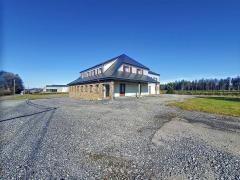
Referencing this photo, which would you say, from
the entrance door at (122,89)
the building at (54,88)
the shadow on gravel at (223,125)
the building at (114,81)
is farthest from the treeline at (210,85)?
the shadow on gravel at (223,125)

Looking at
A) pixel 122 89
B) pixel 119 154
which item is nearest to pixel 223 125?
pixel 119 154

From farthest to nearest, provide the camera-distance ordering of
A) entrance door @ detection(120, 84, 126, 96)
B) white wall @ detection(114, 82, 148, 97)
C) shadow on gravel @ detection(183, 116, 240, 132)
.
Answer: entrance door @ detection(120, 84, 126, 96), white wall @ detection(114, 82, 148, 97), shadow on gravel @ detection(183, 116, 240, 132)

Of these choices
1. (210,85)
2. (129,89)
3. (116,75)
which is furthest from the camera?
(210,85)

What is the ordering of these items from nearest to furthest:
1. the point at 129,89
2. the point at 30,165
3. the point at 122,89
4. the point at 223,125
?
the point at 30,165, the point at 223,125, the point at 122,89, the point at 129,89

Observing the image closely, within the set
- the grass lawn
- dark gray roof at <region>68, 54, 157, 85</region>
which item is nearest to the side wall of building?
dark gray roof at <region>68, 54, 157, 85</region>

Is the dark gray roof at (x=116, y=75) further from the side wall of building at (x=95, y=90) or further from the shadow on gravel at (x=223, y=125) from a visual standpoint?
the shadow on gravel at (x=223, y=125)

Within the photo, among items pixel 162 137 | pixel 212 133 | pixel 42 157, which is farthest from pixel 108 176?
pixel 212 133

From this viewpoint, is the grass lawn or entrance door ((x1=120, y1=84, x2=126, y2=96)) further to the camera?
entrance door ((x1=120, y1=84, x2=126, y2=96))

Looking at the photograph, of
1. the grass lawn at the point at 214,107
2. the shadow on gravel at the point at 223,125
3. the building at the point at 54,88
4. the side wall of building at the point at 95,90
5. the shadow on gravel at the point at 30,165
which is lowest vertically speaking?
the shadow on gravel at the point at 30,165

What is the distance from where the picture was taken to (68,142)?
547cm

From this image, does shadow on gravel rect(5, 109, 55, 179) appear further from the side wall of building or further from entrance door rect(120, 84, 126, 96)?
entrance door rect(120, 84, 126, 96)

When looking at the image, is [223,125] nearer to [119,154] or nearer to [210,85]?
[119,154]

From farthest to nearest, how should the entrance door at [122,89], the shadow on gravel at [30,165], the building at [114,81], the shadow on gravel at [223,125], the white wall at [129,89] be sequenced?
the entrance door at [122,89] < the white wall at [129,89] < the building at [114,81] < the shadow on gravel at [223,125] < the shadow on gravel at [30,165]

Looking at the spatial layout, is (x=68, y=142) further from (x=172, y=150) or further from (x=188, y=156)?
(x=188, y=156)
